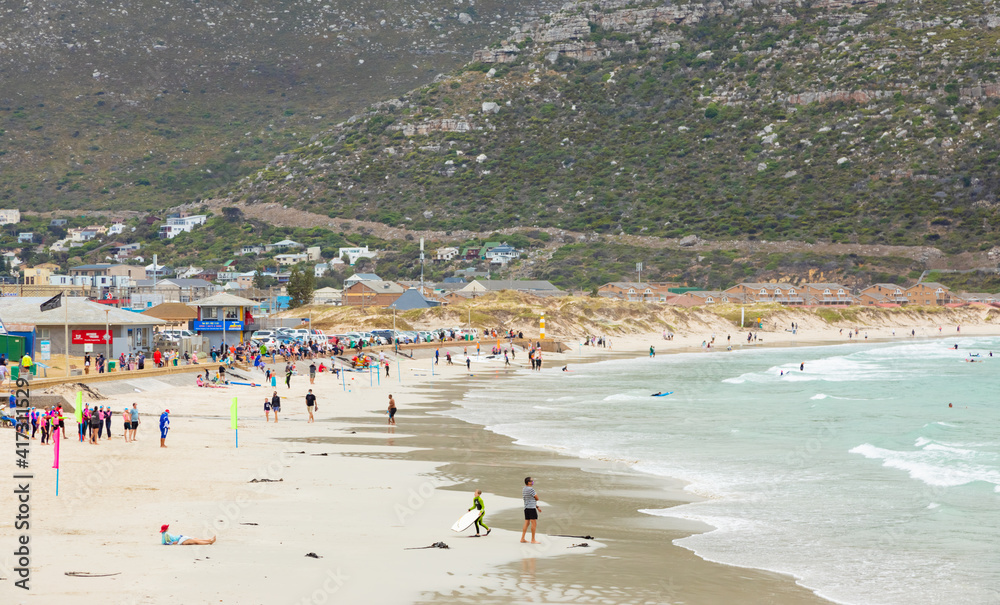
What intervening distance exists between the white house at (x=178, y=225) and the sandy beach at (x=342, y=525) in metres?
151

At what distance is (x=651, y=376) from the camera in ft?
207

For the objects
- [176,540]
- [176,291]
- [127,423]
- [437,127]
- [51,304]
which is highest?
[437,127]

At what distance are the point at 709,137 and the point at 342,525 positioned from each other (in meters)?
161

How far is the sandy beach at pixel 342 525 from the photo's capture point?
14227 mm

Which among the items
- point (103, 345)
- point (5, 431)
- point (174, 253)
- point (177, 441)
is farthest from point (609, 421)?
point (174, 253)

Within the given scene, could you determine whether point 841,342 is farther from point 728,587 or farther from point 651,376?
point 728,587

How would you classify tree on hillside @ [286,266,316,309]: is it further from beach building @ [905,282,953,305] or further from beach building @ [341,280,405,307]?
beach building @ [905,282,953,305]

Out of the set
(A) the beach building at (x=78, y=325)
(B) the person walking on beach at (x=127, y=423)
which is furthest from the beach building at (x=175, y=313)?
(B) the person walking on beach at (x=127, y=423)

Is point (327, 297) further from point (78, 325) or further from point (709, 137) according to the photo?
point (78, 325)

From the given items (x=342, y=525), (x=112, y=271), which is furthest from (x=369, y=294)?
(x=342, y=525)

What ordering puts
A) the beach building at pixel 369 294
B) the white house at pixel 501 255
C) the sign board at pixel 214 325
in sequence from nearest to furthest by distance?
the sign board at pixel 214 325 < the beach building at pixel 369 294 < the white house at pixel 501 255

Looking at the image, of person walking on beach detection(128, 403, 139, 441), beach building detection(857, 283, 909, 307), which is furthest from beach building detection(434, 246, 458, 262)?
person walking on beach detection(128, 403, 139, 441)

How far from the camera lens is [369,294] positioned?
11750 centimetres

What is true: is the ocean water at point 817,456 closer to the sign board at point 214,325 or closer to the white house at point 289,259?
the sign board at point 214,325
